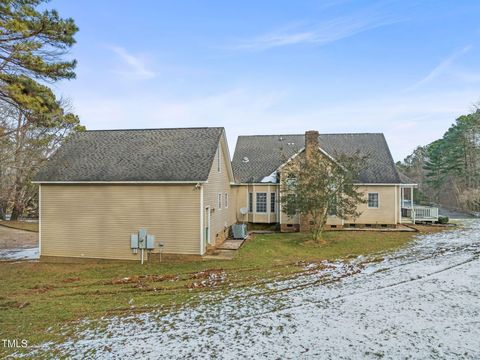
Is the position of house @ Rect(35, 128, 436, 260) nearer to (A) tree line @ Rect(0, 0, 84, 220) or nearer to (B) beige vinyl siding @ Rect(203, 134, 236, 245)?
(B) beige vinyl siding @ Rect(203, 134, 236, 245)

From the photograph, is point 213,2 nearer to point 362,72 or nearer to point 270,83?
point 270,83

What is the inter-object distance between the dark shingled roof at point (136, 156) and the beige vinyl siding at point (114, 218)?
51 centimetres

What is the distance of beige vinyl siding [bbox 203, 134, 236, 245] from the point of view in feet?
45.4

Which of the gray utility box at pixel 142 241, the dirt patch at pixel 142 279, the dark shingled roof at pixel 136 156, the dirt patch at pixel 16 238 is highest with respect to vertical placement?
the dark shingled roof at pixel 136 156

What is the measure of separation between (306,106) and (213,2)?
12.9 m

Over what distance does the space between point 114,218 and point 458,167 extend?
43.0 m

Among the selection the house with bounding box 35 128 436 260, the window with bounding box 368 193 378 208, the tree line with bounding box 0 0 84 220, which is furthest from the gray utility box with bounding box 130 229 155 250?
the window with bounding box 368 193 378 208

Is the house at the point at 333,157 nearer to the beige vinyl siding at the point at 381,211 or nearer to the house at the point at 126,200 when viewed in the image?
the beige vinyl siding at the point at 381,211

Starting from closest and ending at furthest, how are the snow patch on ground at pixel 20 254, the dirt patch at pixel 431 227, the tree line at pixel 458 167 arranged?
the snow patch on ground at pixel 20 254 < the dirt patch at pixel 431 227 < the tree line at pixel 458 167

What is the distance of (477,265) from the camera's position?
10609 millimetres

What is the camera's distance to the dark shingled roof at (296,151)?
20734mm

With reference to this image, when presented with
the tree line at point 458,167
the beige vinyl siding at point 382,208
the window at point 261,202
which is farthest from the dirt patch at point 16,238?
the tree line at point 458,167

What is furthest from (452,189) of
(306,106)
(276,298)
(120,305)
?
(120,305)

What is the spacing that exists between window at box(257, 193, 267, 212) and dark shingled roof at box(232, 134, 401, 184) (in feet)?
3.71
